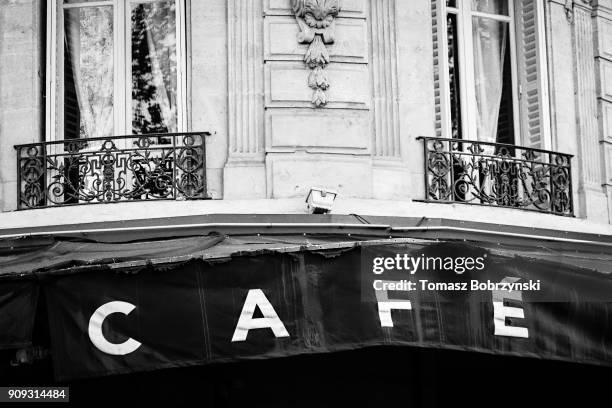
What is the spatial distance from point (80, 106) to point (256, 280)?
10.8 feet

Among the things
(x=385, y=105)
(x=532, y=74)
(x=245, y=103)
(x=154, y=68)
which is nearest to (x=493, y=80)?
(x=532, y=74)

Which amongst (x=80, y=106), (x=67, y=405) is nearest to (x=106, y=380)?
(x=67, y=405)

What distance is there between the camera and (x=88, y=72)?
1334 cm

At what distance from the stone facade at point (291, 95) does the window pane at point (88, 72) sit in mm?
289

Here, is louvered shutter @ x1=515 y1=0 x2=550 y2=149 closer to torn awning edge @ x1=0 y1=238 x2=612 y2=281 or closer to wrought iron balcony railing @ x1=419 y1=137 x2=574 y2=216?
wrought iron balcony railing @ x1=419 y1=137 x2=574 y2=216

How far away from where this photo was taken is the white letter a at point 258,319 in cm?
1082

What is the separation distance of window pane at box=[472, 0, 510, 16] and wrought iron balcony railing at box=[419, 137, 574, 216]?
4.88 feet

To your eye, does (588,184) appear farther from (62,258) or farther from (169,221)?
(62,258)

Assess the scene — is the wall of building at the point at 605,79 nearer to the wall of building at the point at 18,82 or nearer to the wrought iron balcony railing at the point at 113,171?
the wrought iron balcony railing at the point at 113,171

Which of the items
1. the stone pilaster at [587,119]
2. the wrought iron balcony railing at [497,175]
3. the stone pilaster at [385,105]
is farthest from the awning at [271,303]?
the stone pilaster at [587,119]

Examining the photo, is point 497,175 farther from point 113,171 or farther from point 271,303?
point 113,171

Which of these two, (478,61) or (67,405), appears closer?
(67,405)

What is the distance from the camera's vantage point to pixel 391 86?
12891 millimetres

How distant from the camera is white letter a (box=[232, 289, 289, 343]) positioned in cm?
1082
